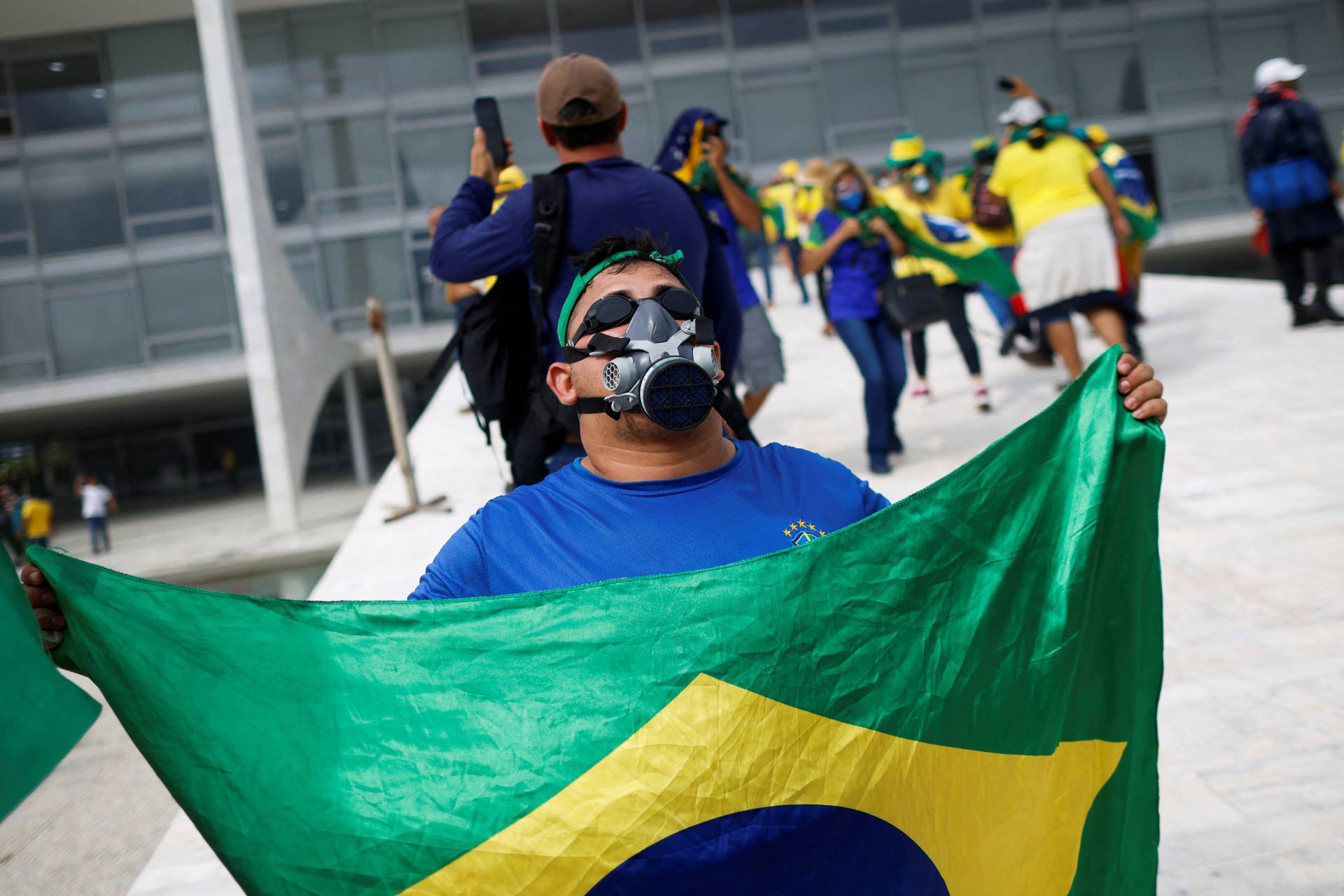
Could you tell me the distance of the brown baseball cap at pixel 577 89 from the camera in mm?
3385

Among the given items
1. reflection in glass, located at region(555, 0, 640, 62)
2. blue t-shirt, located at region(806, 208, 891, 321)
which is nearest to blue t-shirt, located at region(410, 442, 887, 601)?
blue t-shirt, located at region(806, 208, 891, 321)

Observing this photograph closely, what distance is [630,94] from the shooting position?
26.1 meters

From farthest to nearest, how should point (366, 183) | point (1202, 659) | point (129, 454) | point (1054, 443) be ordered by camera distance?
point (129, 454)
point (366, 183)
point (1202, 659)
point (1054, 443)

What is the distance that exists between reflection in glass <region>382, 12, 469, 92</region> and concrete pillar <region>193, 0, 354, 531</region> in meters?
7.95

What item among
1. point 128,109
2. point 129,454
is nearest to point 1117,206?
point 128,109

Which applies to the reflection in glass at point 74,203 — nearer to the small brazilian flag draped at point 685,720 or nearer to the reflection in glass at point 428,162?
the reflection in glass at point 428,162

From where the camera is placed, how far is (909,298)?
24.2 ft

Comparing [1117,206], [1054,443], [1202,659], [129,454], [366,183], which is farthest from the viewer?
[129,454]

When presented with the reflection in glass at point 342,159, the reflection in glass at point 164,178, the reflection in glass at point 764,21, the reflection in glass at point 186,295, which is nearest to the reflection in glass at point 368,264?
the reflection in glass at point 342,159

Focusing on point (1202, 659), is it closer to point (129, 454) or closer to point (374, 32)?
point (374, 32)

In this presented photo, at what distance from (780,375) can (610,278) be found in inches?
205

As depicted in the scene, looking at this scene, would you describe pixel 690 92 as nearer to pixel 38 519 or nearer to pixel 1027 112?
pixel 38 519

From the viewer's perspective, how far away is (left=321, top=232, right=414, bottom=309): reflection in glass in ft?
84.1

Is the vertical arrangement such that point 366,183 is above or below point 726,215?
above
